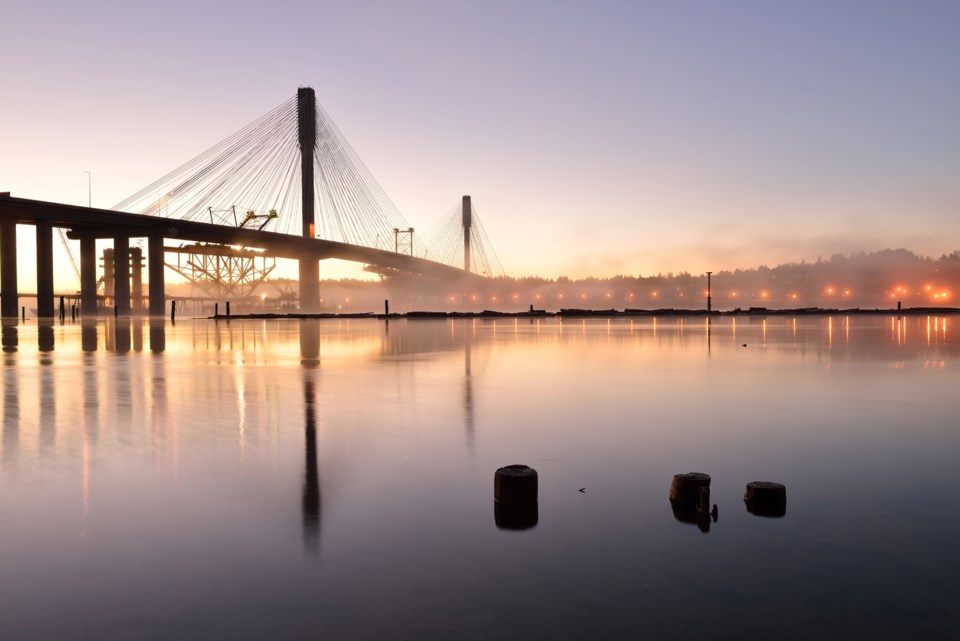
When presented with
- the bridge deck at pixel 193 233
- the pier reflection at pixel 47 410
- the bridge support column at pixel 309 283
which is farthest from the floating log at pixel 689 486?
the bridge support column at pixel 309 283

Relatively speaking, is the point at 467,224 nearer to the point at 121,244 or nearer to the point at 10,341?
the point at 121,244

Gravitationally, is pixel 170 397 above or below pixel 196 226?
below

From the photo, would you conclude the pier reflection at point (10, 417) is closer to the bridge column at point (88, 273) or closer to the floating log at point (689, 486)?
the floating log at point (689, 486)

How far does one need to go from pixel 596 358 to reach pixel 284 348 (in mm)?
13007

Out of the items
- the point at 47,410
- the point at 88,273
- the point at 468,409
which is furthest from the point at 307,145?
the point at 468,409

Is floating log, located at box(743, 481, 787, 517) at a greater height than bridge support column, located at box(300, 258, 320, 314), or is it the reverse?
bridge support column, located at box(300, 258, 320, 314)

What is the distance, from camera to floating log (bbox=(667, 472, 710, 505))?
6004 millimetres

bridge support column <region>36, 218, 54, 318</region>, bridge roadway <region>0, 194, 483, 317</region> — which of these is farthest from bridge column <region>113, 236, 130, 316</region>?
bridge support column <region>36, 218, 54, 318</region>

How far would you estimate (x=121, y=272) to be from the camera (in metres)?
86.1

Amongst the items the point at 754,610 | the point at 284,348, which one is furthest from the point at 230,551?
the point at 284,348

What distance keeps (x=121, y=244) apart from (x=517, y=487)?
89351 mm

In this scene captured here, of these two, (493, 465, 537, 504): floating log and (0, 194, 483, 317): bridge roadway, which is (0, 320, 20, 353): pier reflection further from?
(0, 194, 483, 317): bridge roadway

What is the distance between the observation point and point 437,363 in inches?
824

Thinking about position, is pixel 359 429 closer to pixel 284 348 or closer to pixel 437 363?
pixel 437 363
